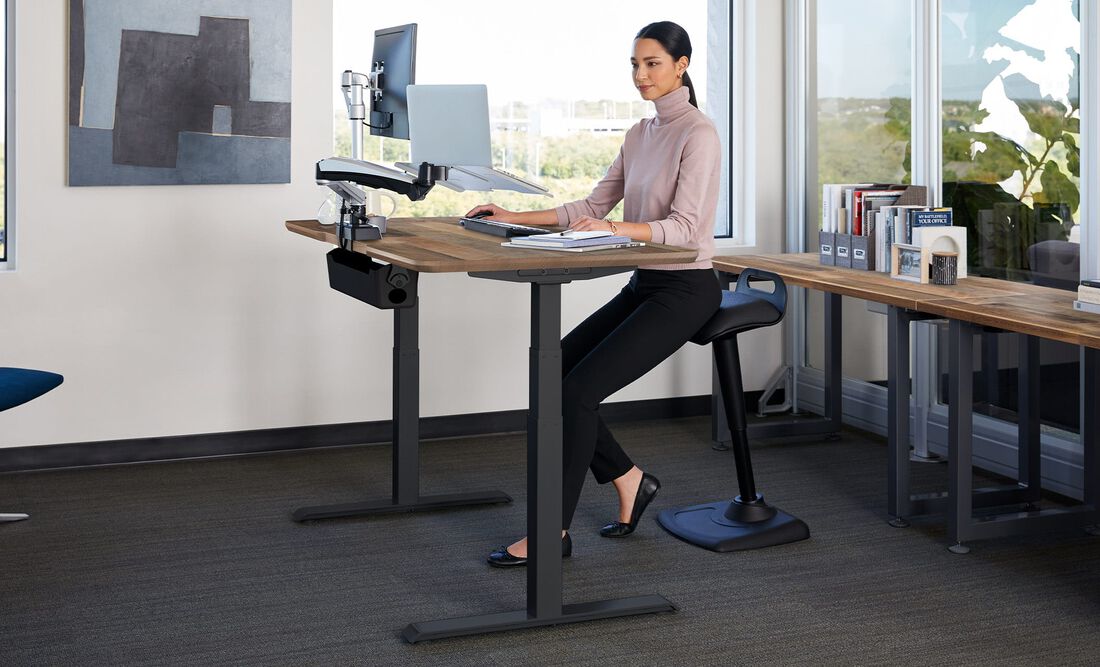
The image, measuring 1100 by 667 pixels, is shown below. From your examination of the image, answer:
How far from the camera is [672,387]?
5.47 meters

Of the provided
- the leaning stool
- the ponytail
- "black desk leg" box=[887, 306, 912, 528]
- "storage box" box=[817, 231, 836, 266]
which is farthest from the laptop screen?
"storage box" box=[817, 231, 836, 266]

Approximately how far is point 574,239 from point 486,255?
23 cm

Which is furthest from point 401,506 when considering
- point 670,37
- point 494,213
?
point 670,37

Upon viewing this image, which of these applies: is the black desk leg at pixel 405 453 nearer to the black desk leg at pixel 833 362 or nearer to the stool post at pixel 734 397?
the stool post at pixel 734 397

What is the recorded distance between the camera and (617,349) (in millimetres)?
3260

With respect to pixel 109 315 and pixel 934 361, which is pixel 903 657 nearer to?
pixel 934 361

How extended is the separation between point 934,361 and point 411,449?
2030 millimetres

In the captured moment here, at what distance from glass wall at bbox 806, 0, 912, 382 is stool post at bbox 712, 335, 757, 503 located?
1.48 meters

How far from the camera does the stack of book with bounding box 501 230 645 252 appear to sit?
2.82 metres

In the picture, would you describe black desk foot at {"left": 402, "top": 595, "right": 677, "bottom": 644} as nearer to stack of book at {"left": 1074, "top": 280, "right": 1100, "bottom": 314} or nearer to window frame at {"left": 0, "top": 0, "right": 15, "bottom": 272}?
stack of book at {"left": 1074, "top": 280, "right": 1100, "bottom": 314}

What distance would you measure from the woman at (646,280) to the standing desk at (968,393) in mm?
667

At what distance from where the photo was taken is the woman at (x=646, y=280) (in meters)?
3.22

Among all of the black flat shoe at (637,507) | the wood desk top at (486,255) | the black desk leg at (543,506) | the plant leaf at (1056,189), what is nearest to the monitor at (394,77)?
the wood desk top at (486,255)

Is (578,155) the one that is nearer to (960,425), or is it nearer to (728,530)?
(728,530)
